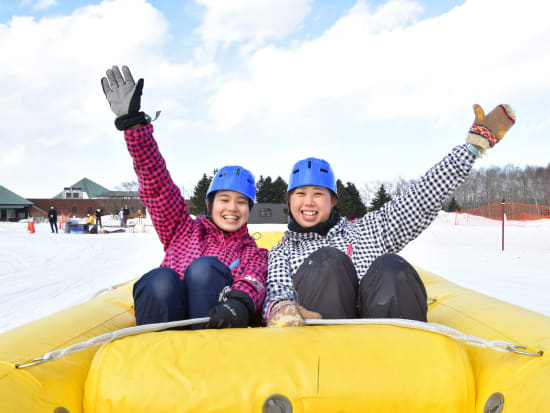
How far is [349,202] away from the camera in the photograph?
3048 cm

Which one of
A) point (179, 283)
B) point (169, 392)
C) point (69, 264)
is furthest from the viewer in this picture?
point (69, 264)

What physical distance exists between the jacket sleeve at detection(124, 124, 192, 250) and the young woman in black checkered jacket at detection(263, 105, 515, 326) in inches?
23.9

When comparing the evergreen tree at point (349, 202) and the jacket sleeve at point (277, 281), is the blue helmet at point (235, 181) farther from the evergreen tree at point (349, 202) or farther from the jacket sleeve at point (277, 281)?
the evergreen tree at point (349, 202)

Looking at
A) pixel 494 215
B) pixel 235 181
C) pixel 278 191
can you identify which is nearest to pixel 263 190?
pixel 278 191

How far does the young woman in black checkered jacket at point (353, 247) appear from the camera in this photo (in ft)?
4.60

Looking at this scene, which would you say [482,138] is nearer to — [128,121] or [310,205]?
[310,205]

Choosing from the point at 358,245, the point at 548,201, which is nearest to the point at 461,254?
the point at 358,245

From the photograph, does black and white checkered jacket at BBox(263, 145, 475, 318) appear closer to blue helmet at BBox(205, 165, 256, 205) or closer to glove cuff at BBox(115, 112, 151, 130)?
blue helmet at BBox(205, 165, 256, 205)

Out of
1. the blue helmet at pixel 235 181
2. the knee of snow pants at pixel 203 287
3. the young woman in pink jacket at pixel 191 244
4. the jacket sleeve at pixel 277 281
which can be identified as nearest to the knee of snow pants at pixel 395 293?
the jacket sleeve at pixel 277 281

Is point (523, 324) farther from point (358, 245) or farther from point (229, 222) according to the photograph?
point (229, 222)

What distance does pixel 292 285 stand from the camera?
175cm

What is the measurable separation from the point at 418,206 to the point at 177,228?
1.38m

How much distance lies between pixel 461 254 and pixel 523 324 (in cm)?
780

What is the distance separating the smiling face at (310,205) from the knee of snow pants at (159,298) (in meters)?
0.86
